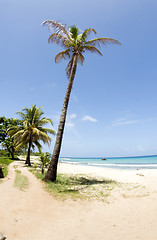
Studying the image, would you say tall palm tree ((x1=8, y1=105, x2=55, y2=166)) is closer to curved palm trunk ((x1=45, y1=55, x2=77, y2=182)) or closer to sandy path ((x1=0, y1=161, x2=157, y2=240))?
curved palm trunk ((x1=45, y1=55, x2=77, y2=182))

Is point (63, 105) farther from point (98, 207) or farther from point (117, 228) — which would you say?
point (117, 228)

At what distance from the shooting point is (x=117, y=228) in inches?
160

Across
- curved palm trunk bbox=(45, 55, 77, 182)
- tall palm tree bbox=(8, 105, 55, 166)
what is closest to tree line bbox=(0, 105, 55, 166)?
tall palm tree bbox=(8, 105, 55, 166)

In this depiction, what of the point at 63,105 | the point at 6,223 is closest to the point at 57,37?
the point at 63,105

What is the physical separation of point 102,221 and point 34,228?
230 centimetres

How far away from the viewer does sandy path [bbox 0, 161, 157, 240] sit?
3520 mm

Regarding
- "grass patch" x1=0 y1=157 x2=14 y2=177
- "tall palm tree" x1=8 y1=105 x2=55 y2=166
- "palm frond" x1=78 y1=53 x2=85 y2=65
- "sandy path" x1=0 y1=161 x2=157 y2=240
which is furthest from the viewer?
"tall palm tree" x1=8 y1=105 x2=55 y2=166

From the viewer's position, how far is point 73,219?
4609mm

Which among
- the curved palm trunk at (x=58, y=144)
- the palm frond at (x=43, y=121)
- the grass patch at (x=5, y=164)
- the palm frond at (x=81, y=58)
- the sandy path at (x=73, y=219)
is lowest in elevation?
the grass patch at (x=5, y=164)

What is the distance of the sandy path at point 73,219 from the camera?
11.5 ft

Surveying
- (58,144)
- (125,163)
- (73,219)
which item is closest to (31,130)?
(58,144)

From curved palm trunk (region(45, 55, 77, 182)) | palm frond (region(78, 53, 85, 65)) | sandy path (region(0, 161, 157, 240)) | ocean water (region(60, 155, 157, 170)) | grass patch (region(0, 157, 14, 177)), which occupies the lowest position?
ocean water (region(60, 155, 157, 170))

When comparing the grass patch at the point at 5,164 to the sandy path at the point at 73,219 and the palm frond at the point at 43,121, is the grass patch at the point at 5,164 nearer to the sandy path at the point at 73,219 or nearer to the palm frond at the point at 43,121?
the sandy path at the point at 73,219

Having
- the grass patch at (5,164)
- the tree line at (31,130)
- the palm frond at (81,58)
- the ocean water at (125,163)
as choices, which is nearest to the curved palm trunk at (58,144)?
the palm frond at (81,58)
